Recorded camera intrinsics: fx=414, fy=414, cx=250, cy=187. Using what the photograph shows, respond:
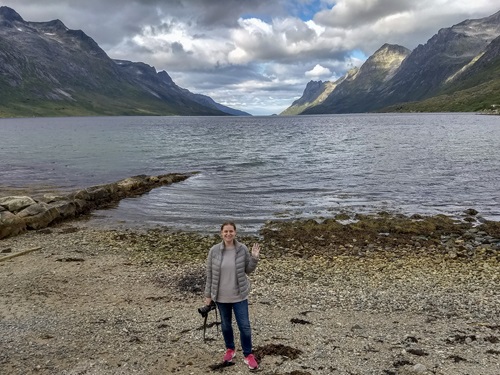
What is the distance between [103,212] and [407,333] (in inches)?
1126

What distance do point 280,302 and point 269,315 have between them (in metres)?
1.32

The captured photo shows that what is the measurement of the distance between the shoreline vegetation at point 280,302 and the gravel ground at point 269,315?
5 cm

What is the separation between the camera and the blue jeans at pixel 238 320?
1136 centimetres

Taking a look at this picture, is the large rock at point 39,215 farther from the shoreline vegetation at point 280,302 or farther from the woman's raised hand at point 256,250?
the woman's raised hand at point 256,250

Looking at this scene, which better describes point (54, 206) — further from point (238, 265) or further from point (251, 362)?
point (238, 265)

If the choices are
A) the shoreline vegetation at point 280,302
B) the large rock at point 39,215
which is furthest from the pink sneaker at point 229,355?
the large rock at point 39,215

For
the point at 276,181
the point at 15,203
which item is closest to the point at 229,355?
the point at 15,203

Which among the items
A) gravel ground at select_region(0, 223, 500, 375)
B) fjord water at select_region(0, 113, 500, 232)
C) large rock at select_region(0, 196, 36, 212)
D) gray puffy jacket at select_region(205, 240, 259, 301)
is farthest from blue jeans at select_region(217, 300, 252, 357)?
large rock at select_region(0, 196, 36, 212)

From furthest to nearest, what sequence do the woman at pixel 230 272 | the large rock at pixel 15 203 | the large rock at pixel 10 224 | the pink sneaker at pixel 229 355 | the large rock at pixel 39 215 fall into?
the large rock at pixel 15 203
the large rock at pixel 39 215
the large rock at pixel 10 224
the pink sneaker at pixel 229 355
the woman at pixel 230 272

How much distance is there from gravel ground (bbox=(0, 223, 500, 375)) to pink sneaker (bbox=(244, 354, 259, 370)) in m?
0.18

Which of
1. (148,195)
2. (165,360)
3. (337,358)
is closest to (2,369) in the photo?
(165,360)

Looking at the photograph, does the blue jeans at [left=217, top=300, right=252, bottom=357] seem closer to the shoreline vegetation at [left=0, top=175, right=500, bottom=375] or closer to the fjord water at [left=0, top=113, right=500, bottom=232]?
the shoreline vegetation at [left=0, top=175, right=500, bottom=375]

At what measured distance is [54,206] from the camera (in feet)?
106

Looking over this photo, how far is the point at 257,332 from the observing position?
14.3 m
